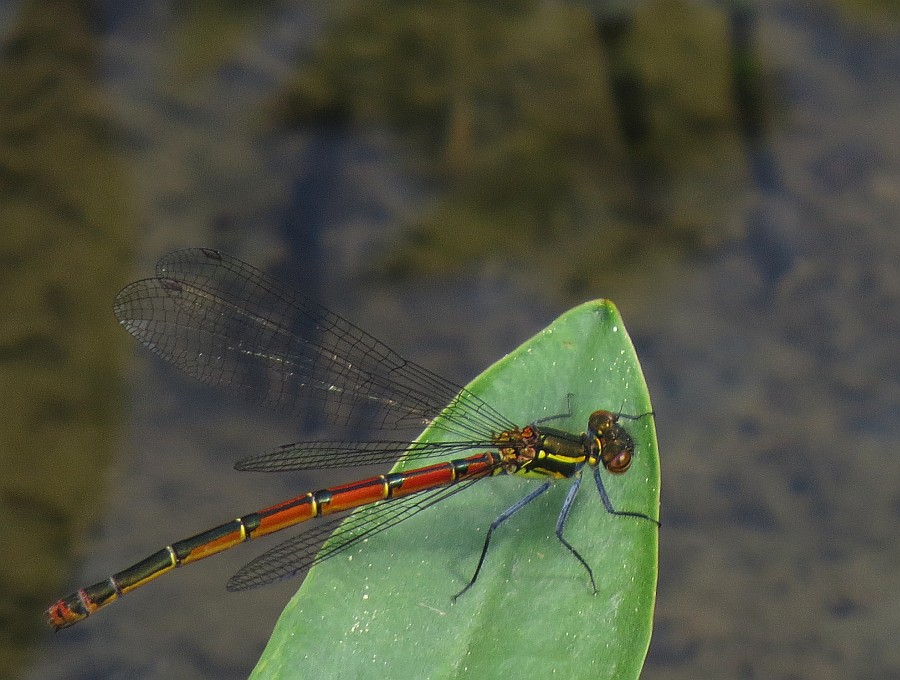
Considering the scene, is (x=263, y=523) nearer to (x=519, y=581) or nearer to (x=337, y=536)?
(x=337, y=536)

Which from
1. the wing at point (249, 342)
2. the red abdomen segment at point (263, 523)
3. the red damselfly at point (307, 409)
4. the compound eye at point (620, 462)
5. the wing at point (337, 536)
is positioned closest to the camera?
the wing at point (337, 536)

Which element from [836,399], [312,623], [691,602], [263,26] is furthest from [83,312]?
[836,399]

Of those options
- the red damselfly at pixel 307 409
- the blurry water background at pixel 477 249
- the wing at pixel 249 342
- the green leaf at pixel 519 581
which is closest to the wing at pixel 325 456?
the red damselfly at pixel 307 409

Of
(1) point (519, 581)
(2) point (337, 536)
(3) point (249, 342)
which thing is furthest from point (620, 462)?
(3) point (249, 342)

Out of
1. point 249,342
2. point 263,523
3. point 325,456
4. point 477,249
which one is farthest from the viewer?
point 477,249

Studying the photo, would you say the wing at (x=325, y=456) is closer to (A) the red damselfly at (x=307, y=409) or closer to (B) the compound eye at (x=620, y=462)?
(A) the red damselfly at (x=307, y=409)

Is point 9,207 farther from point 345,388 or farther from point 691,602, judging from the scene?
point 691,602
